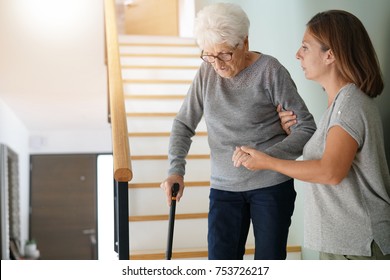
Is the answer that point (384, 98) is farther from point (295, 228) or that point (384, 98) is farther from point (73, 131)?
point (73, 131)

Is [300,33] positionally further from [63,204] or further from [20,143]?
[63,204]

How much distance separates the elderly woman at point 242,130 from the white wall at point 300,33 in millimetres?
165

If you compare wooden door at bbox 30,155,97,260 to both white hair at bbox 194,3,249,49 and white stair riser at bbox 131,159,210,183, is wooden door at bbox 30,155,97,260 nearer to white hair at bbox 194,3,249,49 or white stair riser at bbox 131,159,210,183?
white stair riser at bbox 131,159,210,183

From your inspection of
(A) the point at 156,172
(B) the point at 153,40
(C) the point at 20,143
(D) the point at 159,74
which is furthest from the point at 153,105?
(C) the point at 20,143

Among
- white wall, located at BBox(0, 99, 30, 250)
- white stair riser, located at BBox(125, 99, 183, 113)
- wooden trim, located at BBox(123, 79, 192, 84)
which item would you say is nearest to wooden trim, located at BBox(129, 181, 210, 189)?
white stair riser, located at BBox(125, 99, 183, 113)

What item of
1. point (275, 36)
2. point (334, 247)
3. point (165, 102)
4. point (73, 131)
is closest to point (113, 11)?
point (165, 102)

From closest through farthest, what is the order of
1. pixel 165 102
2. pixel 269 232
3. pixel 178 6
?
pixel 269 232 → pixel 165 102 → pixel 178 6

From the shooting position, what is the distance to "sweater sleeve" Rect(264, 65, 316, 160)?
1.63m

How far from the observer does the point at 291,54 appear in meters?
2.61

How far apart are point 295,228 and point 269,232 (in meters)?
1.09

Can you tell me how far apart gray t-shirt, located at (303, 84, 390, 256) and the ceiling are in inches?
126

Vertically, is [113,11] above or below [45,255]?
above

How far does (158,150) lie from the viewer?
3299 mm

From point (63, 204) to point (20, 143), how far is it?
1.17m
